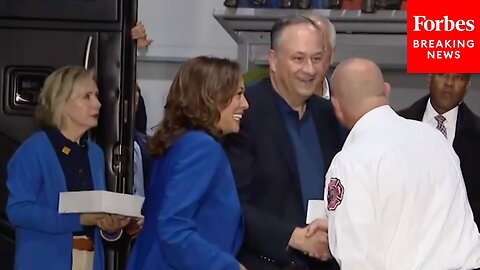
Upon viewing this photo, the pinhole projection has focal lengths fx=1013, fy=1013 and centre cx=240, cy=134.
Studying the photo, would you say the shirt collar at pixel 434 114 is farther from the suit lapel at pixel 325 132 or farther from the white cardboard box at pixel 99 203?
the white cardboard box at pixel 99 203

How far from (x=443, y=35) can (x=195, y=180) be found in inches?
47.1

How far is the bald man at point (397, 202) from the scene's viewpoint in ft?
7.91

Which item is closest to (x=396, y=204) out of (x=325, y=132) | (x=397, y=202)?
(x=397, y=202)

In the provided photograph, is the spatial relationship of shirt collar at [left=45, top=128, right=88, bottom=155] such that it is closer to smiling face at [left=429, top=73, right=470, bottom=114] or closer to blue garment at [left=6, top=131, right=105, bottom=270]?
blue garment at [left=6, top=131, right=105, bottom=270]

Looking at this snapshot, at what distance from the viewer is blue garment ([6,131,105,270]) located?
10.2 ft

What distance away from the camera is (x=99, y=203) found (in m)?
3.08

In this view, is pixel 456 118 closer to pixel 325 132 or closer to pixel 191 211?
pixel 325 132

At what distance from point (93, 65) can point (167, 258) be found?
2.86 ft

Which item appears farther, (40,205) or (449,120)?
(449,120)

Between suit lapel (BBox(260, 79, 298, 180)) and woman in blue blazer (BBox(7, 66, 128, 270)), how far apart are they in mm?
577

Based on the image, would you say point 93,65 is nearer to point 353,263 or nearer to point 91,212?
point 91,212

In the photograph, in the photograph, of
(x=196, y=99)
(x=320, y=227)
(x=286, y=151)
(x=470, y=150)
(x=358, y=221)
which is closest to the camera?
(x=358, y=221)

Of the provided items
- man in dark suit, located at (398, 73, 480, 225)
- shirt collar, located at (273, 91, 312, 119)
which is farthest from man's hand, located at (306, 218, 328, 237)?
man in dark suit, located at (398, 73, 480, 225)

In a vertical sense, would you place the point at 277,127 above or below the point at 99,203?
above
